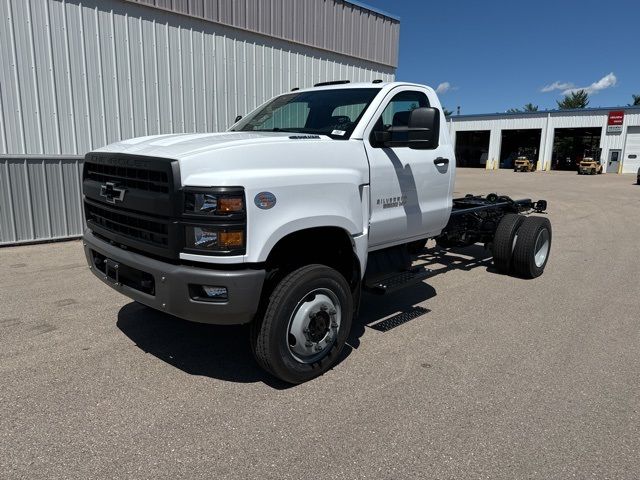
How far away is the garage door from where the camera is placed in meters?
38.9

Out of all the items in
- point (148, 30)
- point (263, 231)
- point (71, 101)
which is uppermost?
point (148, 30)

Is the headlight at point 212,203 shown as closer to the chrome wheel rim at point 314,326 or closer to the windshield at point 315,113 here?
the chrome wheel rim at point 314,326

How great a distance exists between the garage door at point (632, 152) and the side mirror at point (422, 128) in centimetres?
4287

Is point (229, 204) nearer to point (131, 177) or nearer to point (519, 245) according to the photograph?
point (131, 177)

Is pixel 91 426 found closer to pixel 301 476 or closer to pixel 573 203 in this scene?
pixel 301 476

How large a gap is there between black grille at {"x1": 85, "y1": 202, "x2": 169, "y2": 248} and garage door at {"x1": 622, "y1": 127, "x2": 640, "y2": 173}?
4461cm

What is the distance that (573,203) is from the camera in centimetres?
1700

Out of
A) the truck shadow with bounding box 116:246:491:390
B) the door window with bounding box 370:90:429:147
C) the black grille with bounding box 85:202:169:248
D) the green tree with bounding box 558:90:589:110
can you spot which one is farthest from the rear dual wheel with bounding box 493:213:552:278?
the green tree with bounding box 558:90:589:110

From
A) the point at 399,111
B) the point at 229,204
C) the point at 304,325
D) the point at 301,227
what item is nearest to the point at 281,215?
the point at 301,227

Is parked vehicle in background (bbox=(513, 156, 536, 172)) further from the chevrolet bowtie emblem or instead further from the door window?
the chevrolet bowtie emblem

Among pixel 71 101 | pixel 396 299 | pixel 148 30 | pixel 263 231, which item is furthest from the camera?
pixel 148 30

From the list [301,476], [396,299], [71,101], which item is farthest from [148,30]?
[301,476]

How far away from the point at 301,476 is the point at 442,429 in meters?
0.97

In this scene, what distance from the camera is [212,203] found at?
291 centimetres
